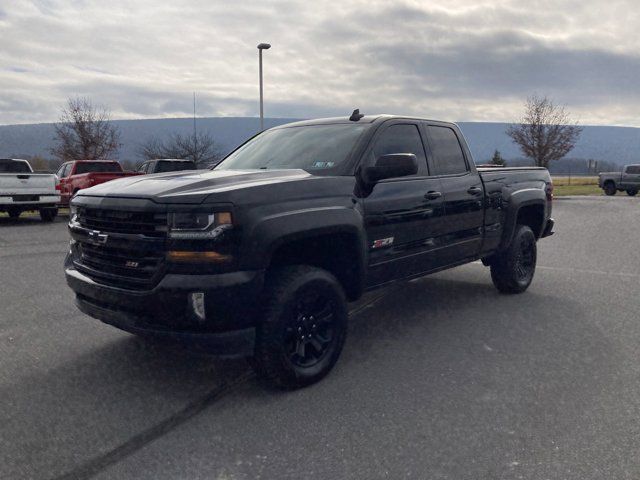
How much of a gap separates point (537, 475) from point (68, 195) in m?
17.0

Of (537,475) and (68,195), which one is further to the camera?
(68,195)

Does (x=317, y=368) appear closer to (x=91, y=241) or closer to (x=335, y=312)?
(x=335, y=312)

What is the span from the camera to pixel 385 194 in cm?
430

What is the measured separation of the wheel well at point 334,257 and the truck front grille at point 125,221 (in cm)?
83

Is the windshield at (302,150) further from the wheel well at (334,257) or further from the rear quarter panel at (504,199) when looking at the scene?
the rear quarter panel at (504,199)

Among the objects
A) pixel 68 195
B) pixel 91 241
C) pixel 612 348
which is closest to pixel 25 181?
pixel 68 195

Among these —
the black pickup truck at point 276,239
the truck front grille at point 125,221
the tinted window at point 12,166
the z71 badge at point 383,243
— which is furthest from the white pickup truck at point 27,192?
the z71 badge at point 383,243

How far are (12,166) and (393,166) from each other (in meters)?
16.3

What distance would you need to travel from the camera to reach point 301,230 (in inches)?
138

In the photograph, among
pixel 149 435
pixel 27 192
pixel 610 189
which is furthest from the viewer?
pixel 610 189

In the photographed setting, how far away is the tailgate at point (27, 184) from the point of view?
47.5 feet

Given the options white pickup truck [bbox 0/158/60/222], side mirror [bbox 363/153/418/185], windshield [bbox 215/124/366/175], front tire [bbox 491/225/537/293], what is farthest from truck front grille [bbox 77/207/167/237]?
white pickup truck [bbox 0/158/60/222]

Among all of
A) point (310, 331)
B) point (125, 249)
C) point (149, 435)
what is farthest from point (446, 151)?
point (149, 435)

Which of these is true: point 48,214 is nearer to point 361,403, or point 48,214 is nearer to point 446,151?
point 446,151
